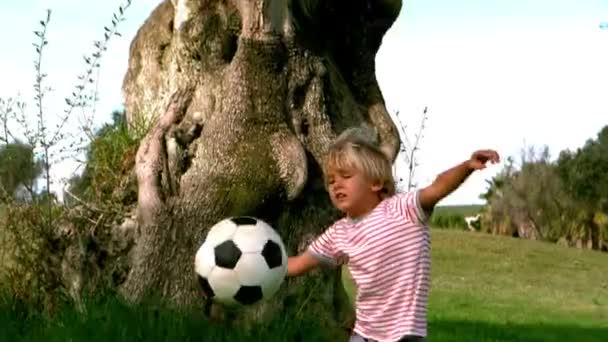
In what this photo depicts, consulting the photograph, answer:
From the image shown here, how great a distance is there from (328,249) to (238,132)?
252 centimetres

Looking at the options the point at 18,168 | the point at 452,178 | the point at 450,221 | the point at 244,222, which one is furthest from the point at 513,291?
the point at 450,221

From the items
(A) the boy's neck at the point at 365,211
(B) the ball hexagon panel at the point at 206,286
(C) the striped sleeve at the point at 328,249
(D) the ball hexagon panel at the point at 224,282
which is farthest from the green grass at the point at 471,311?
(A) the boy's neck at the point at 365,211

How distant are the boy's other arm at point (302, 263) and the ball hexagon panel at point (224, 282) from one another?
0.30 meters

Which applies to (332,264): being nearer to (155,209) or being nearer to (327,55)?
(155,209)

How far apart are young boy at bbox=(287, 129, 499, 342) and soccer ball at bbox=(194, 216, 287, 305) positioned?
0.53 meters

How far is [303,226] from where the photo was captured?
899cm

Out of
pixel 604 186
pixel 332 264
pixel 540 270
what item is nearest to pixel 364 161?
pixel 332 264

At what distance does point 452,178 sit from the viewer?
19.1ft

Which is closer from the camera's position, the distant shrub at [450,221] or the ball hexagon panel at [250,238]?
the ball hexagon panel at [250,238]

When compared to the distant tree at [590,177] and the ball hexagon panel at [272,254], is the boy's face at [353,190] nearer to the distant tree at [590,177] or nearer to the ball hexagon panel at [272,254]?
the ball hexagon panel at [272,254]

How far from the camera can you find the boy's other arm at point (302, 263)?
656cm

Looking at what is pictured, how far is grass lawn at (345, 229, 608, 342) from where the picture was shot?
17.1 m

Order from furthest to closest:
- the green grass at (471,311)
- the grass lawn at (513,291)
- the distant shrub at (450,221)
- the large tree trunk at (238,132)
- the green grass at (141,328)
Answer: the distant shrub at (450,221) < the grass lawn at (513,291) < the large tree trunk at (238,132) < the green grass at (471,311) < the green grass at (141,328)

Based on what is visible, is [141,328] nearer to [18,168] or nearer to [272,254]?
[272,254]
